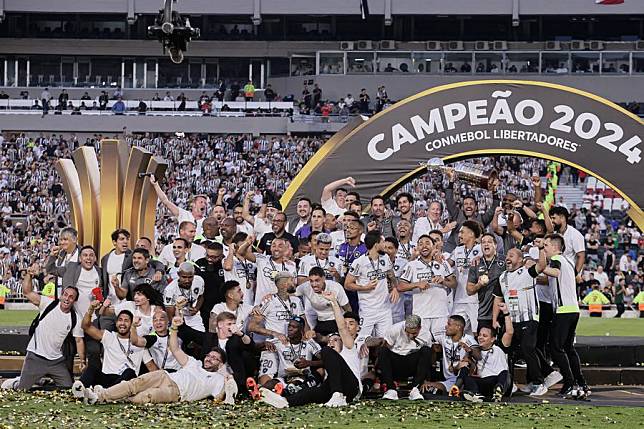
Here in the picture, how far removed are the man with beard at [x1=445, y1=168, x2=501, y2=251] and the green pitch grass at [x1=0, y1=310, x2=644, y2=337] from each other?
455 cm

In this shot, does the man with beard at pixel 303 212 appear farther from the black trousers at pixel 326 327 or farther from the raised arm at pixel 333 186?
the black trousers at pixel 326 327

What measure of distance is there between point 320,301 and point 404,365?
1114 millimetres

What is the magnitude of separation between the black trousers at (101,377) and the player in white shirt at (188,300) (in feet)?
2.69

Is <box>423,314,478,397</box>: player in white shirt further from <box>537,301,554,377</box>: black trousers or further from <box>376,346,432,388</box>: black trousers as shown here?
<box>537,301,554,377</box>: black trousers

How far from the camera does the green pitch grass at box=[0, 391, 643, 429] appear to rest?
11.5m

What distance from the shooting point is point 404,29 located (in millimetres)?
55562

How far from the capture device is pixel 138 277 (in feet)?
47.9

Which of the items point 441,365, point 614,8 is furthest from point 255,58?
point 441,365

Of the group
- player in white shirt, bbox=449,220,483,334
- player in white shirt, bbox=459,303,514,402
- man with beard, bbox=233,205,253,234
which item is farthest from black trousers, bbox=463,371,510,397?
man with beard, bbox=233,205,253,234

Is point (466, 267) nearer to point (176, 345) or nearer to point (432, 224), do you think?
point (432, 224)

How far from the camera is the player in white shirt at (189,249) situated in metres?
14.9

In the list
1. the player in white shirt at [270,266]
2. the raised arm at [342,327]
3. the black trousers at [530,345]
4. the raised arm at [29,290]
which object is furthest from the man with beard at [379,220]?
the raised arm at [29,290]

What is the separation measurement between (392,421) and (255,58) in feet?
148

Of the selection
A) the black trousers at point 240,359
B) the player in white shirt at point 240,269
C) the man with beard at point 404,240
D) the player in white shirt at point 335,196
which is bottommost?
the black trousers at point 240,359
